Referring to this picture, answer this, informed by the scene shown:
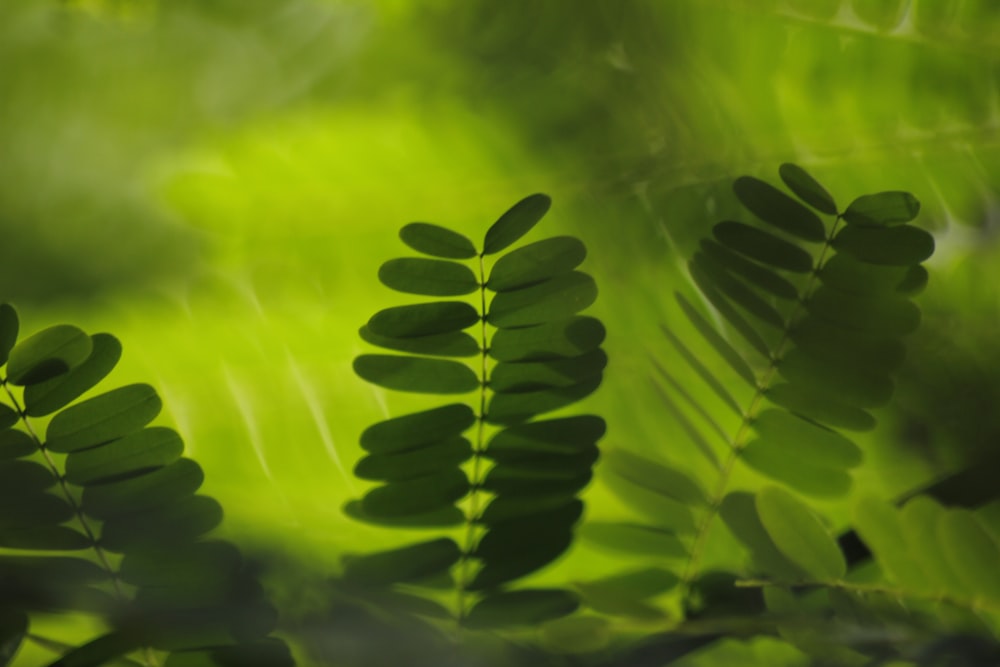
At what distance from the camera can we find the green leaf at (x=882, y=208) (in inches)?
13.5

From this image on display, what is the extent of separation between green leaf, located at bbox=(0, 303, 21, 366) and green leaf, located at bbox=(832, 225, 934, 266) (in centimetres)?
29

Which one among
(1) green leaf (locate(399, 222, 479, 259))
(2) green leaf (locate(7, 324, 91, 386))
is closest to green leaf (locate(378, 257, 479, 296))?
→ (1) green leaf (locate(399, 222, 479, 259))

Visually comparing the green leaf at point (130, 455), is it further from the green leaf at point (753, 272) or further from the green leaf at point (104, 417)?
the green leaf at point (753, 272)

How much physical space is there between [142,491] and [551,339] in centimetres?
16

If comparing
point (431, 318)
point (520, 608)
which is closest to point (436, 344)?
point (431, 318)

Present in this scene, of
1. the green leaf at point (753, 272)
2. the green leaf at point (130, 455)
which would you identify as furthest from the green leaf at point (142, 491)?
the green leaf at point (753, 272)

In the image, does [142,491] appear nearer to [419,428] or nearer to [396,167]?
[419,428]

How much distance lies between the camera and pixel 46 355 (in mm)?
304

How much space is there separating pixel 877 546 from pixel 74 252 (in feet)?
1.41

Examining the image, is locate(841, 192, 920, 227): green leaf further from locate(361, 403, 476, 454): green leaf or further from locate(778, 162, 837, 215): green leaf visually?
locate(361, 403, 476, 454): green leaf

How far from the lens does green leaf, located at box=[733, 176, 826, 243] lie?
35 cm

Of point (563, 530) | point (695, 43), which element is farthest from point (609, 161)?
point (563, 530)

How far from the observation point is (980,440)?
44 centimetres

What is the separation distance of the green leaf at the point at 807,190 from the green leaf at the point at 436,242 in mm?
123
